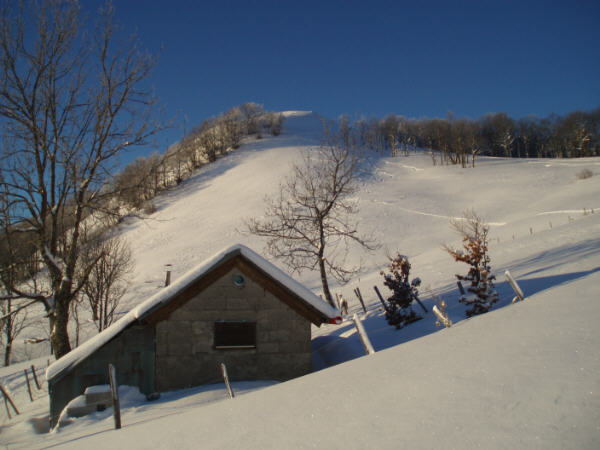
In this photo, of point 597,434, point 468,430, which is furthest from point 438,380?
point 597,434

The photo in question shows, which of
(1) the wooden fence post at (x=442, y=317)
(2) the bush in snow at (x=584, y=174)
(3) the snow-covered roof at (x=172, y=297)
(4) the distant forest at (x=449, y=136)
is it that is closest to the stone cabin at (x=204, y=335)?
(3) the snow-covered roof at (x=172, y=297)

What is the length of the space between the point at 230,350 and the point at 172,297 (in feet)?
7.10

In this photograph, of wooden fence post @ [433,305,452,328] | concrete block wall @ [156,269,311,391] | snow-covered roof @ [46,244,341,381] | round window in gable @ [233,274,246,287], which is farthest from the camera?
round window in gable @ [233,274,246,287]

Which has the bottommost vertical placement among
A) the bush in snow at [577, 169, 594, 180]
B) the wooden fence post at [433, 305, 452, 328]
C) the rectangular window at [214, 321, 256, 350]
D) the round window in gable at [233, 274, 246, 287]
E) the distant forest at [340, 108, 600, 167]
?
the rectangular window at [214, 321, 256, 350]

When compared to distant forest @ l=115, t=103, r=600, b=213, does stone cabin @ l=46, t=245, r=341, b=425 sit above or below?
below

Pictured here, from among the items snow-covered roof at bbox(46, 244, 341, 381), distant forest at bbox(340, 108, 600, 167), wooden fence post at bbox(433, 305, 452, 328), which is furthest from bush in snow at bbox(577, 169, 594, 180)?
wooden fence post at bbox(433, 305, 452, 328)

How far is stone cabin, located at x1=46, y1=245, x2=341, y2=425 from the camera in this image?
33.0 ft

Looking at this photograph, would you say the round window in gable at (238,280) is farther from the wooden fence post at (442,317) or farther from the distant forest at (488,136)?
the distant forest at (488,136)

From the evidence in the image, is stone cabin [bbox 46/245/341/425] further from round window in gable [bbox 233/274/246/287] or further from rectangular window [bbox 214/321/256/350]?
rectangular window [bbox 214/321/256/350]

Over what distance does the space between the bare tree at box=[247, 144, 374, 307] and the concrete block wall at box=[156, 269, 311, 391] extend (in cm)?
801

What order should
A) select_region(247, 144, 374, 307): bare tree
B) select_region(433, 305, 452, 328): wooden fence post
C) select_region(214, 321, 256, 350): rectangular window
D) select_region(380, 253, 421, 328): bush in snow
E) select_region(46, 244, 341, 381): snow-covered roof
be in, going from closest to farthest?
select_region(433, 305, 452, 328): wooden fence post < select_region(46, 244, 341, 381): snow-covered roof < select_region(214, 321, 256, 350): rectangular window < select_region(380, 253, 421, 328): bush in snow < select_region(247, 144, 374, 307): bare tree

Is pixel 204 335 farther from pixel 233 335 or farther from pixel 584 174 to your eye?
pixel 584 174

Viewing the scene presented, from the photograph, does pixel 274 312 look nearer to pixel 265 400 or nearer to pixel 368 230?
pixel 265 400

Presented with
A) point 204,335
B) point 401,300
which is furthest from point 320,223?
point 204,335
